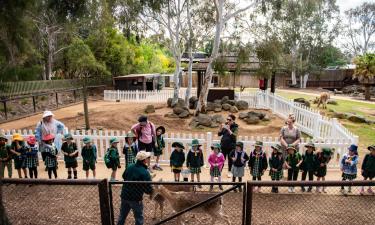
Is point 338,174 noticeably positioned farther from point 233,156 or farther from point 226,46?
point 226,46

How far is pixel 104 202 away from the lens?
12.1 feet

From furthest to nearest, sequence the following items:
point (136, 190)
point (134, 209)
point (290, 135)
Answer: point (290, 135) < point (134, 209) < point (136, 190)

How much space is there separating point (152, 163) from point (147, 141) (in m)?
1.28

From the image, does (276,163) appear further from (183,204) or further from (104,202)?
(104,202)

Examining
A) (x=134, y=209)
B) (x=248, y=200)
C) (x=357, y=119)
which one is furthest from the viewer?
(x=357, y=119)

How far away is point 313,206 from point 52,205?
4898mm

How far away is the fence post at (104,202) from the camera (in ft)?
11.9

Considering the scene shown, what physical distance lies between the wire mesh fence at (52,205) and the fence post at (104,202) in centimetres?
134

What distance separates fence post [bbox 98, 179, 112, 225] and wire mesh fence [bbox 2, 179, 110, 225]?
4.40 feet

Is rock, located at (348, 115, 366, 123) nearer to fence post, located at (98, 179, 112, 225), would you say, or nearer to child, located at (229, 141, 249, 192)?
child, located at (229, 141, 249, 192)

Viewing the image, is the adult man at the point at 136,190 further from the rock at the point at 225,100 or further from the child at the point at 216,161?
the rock at the point at 225,100

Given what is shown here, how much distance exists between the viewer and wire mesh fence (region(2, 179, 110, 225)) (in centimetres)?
513

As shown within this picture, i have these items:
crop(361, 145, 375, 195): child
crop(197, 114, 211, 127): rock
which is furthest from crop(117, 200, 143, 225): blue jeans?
crop(197, 114, 211, 127): rock

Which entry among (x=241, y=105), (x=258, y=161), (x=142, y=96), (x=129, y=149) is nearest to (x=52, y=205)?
(x=129, y=149)
